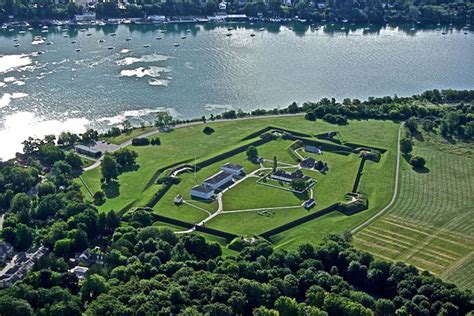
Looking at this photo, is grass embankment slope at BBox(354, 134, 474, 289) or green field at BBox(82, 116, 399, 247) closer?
grass embankment slope at BBox(354, 134, 474, 289)

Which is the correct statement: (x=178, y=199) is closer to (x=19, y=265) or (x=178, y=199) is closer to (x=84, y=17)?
(x=19, y=265)

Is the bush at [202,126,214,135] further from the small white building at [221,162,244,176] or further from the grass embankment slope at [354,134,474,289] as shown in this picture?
the grass embankment slope at [354,134,474,289]

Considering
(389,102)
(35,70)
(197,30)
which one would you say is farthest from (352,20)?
(35,70)

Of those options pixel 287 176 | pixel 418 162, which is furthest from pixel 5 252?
pixel 418 162

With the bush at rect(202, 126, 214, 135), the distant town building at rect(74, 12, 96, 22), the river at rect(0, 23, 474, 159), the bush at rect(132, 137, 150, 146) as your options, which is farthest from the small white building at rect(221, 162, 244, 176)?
the distant town building at rect(74, 12, 96, 22)

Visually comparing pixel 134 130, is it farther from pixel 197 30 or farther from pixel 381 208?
pixel 197 30
